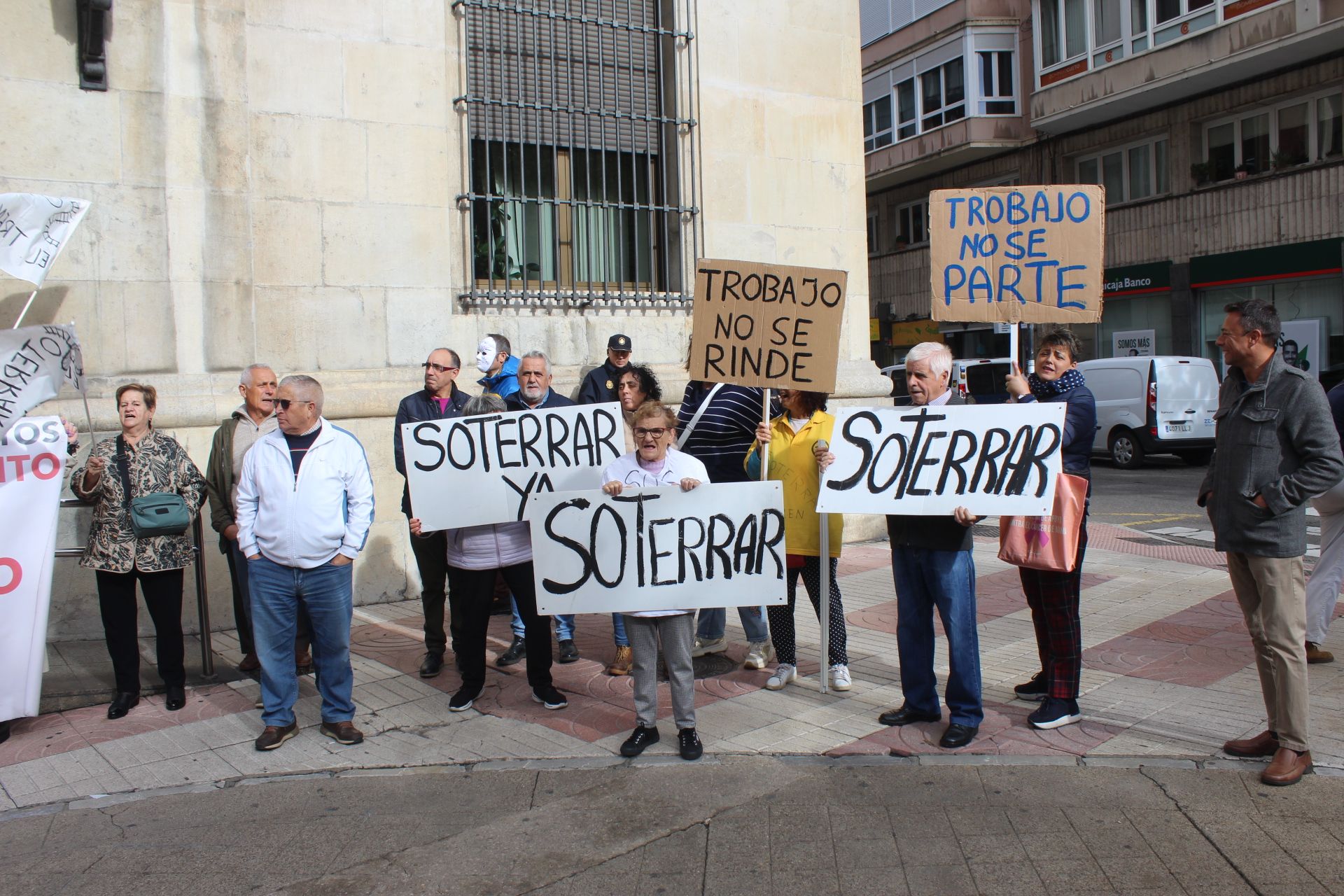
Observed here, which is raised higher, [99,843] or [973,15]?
[973,15]

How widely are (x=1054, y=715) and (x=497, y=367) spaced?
4532 millimetres

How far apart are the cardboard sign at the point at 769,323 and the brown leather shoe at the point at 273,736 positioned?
9.07ft

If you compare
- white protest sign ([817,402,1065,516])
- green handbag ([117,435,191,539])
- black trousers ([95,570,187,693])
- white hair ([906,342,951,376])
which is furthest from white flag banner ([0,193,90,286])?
white hair ([906,342,951,376])

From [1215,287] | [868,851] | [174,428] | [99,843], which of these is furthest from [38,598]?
[1215,287]

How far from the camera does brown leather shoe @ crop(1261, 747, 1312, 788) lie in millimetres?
4500

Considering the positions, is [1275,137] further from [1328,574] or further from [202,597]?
[202,597]

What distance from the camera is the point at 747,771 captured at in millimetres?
4848

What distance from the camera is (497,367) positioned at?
26.4ft

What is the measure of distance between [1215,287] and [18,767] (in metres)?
25.3

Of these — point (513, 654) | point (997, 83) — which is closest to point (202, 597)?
point (513, 654)

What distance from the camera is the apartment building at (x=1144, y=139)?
74.8 ft

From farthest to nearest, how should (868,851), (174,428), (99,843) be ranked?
1. (174,428)
2. (99,843)
3. (868,851)

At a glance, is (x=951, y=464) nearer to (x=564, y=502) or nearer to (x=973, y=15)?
(x=564, y=502)

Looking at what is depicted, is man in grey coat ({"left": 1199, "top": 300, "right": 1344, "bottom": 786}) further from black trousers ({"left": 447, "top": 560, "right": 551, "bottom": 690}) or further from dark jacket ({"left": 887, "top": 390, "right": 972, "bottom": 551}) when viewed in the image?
black trousers ({"left": 447, "top": 560, "right": 551, "bottom": 690})
